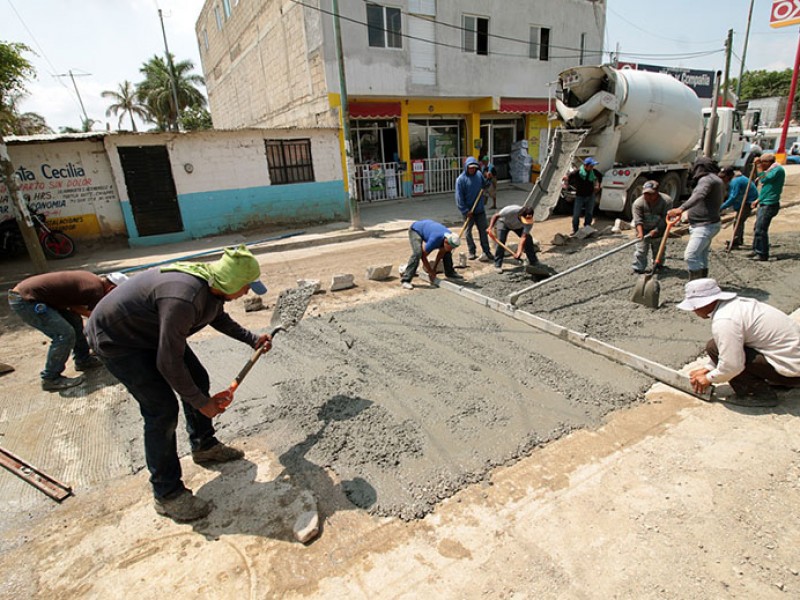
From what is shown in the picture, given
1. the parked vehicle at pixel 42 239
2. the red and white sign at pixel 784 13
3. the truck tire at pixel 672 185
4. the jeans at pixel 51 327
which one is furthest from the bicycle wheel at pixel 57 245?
the red and white sign at pixel 784 13

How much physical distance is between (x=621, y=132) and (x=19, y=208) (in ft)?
40.1

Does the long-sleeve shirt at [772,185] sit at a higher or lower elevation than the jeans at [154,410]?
higher

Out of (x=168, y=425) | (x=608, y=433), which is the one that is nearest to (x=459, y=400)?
(x=608, y=433)

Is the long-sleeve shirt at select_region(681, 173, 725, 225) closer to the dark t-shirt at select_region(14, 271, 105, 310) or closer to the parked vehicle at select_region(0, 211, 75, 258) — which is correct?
the dark t-shirt at select_region(14, 271, 105, 310)

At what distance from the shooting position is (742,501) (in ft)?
7.73

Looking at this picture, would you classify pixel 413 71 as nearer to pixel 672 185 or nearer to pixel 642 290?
pixel 672 185

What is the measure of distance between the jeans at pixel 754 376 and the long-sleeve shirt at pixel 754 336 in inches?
3.6

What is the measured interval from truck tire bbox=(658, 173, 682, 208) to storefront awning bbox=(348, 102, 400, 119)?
27.4ft

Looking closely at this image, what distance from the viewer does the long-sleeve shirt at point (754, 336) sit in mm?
2891

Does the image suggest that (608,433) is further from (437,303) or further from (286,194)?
(286,194)

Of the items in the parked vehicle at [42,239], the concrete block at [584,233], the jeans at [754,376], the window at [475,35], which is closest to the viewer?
the jeans at [754,376]

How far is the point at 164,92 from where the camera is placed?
28094 millimetres

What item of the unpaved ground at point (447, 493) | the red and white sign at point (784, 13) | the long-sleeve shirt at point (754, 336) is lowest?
the unpaved ground at point (447, 493)

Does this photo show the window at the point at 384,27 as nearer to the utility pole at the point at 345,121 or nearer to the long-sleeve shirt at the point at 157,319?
the utility pole at the point at 345,121
